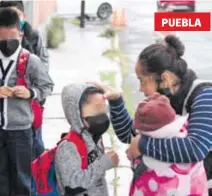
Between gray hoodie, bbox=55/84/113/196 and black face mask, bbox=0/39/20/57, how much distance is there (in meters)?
1.56

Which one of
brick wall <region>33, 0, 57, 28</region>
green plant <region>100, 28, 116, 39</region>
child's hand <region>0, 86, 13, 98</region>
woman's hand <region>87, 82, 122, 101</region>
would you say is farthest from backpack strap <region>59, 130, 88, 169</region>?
green plant <region>100, 28, 116, 39</region>

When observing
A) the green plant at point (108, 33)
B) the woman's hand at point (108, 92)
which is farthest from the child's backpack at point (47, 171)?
the green plant at point (108, 33)

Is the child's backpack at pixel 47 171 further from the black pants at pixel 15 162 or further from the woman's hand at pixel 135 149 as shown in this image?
the black pants at pixel 15 162

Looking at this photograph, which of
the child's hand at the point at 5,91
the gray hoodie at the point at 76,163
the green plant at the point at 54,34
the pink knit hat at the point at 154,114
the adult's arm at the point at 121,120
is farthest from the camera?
the green plant at the point at 54,34

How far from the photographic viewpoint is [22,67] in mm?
5242

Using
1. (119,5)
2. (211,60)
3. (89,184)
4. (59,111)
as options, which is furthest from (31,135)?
(119,5)

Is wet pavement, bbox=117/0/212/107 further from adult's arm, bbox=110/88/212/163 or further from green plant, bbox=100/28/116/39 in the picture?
adult's arm, bbox=110/88/212/163

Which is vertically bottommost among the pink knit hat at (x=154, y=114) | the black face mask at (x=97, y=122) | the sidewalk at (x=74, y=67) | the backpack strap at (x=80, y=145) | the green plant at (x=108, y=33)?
the sidewalk at (x=74, y=67)

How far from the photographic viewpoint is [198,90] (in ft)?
11.5

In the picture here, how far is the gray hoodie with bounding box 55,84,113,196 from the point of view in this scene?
3594 mm

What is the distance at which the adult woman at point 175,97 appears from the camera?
332 centimetres

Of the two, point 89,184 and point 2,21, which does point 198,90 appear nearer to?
point 89,184

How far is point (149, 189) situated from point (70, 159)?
463 mm

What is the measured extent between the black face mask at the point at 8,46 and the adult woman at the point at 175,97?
1587 millimetres
